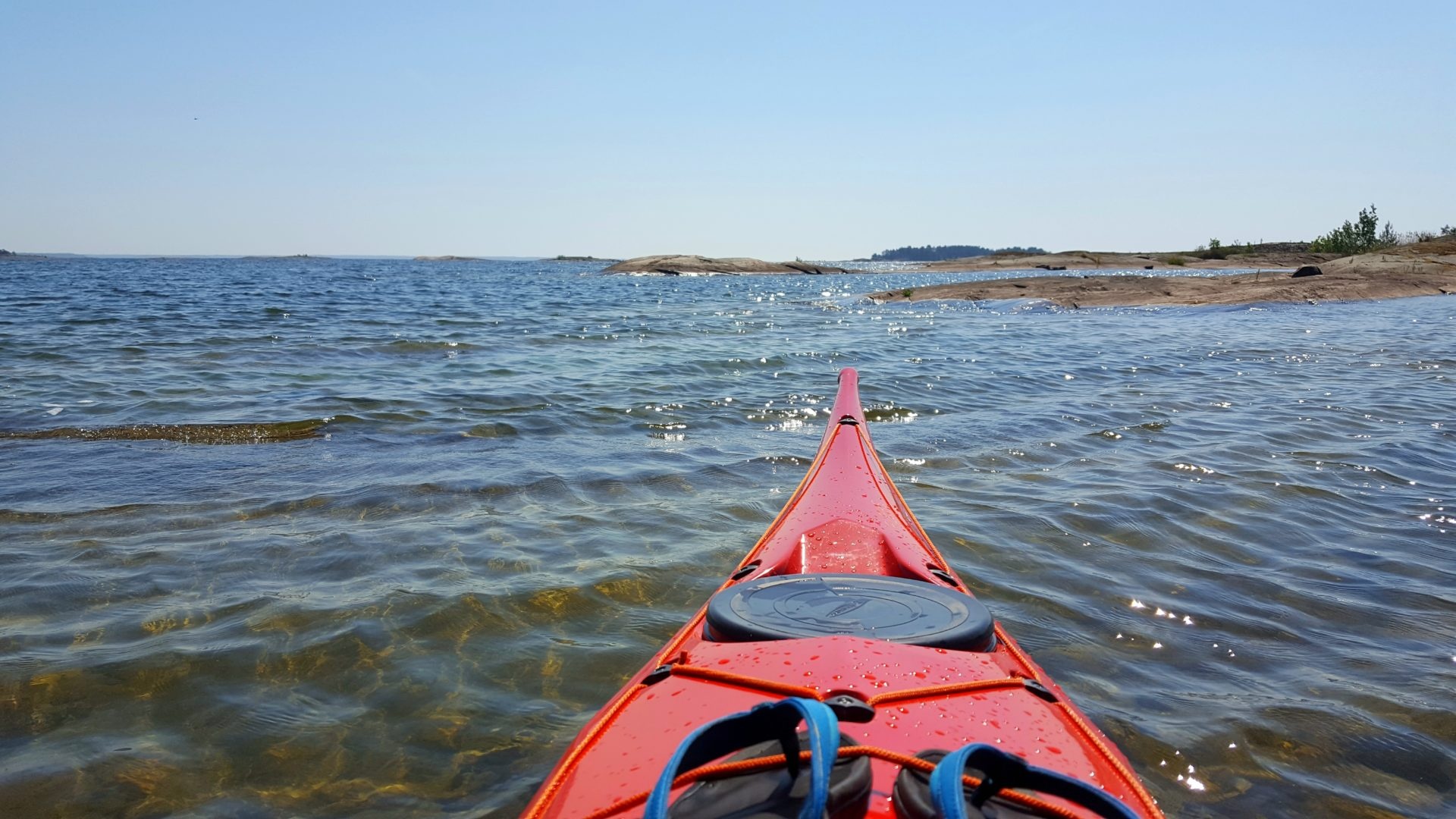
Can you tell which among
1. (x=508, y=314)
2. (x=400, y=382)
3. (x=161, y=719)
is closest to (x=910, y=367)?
(x=400, y=382)

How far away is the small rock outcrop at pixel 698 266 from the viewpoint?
6206 cm

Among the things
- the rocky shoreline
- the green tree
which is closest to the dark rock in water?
the rocky shoreline

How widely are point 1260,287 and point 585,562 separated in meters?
24.3

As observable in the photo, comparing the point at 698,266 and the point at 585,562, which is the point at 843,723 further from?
the point at 698,266

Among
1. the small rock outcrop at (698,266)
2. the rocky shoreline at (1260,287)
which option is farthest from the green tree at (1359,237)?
the small rock outcrop at (698,266)

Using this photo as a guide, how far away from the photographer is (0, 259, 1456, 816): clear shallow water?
2.80 m

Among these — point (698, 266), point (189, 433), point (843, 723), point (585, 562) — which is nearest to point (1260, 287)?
point (585, 562)

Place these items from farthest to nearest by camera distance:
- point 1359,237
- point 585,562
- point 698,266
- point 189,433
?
point 698,266 < point 1359,237 < point 189,433 < point 585,562

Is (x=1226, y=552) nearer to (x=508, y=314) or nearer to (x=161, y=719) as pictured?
(x=161, y=719)

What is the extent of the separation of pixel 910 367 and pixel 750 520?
746cm

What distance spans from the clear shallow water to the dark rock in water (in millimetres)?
230

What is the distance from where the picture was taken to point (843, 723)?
5.68 ft

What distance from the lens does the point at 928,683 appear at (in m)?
1.92

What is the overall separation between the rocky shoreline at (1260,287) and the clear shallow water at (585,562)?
40.1 ft
